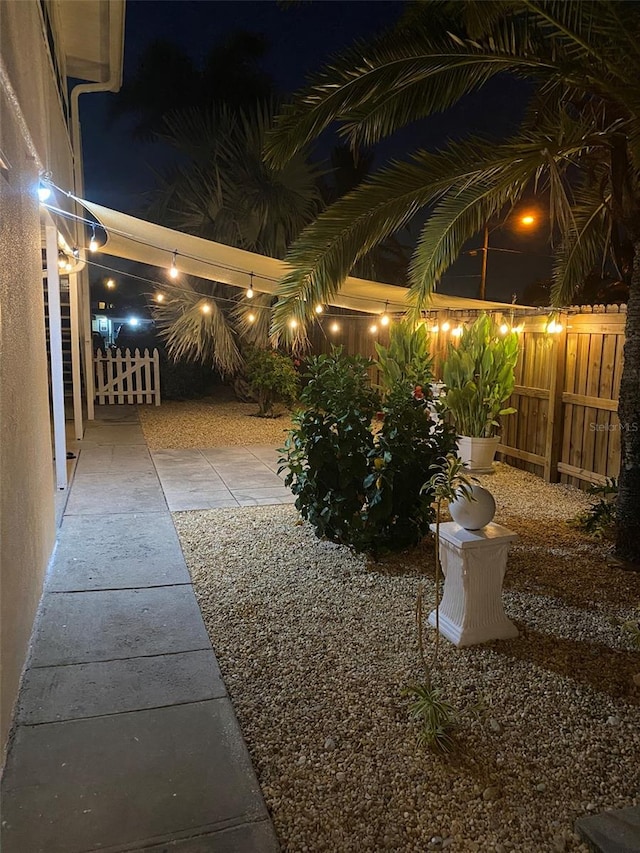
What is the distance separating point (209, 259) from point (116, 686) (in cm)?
564

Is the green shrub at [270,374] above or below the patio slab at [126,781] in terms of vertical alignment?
above

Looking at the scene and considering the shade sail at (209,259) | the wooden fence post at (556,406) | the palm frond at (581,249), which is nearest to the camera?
the palm frond at (581,249)

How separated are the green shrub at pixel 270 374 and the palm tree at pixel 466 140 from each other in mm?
6568

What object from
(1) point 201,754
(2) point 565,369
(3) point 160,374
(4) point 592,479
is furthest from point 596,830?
(3) point 160,374

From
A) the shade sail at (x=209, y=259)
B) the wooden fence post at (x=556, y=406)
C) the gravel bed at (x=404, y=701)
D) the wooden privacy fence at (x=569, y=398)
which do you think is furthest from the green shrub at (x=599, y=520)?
the shade sail at (x=209, y=259)

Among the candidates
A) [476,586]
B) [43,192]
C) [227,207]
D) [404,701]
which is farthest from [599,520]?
[227,207]

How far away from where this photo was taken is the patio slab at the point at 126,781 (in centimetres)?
211

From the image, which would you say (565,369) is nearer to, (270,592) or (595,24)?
(595,24)

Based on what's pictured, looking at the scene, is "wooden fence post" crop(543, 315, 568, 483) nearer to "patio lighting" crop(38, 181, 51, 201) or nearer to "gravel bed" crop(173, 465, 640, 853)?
"gravel bed" crop(173, 465, 640, 853)

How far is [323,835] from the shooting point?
7.00ft

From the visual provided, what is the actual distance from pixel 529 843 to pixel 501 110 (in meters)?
7.93

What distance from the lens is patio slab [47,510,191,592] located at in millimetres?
4207

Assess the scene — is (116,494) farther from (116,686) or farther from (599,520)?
(599,520)

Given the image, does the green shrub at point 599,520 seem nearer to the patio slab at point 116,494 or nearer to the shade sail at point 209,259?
the shade sail at point 209,259
